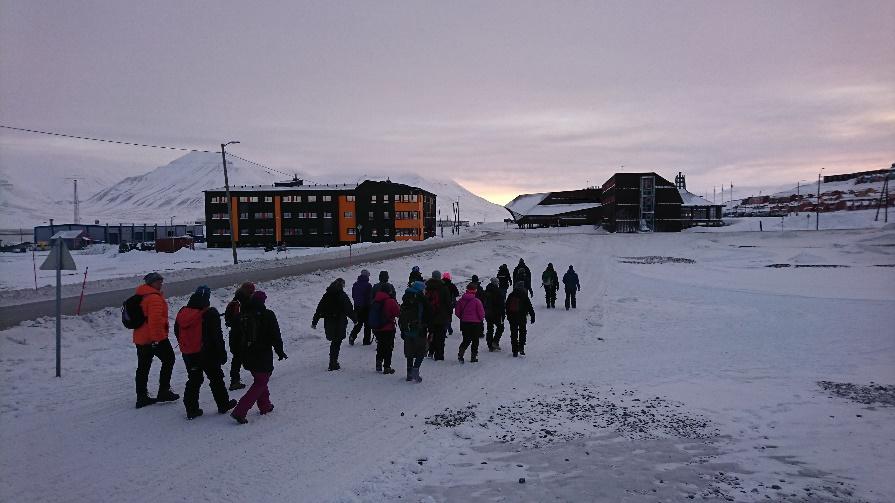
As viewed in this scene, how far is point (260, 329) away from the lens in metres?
8.12

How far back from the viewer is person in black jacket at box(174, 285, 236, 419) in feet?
26.5

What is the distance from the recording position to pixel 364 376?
11.0m

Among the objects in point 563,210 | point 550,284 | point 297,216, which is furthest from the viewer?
point 563,210

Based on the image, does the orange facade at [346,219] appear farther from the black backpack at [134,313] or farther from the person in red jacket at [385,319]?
the black backpack at [134,313]

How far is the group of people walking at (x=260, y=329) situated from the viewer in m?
8.12

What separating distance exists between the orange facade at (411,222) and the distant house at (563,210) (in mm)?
56093

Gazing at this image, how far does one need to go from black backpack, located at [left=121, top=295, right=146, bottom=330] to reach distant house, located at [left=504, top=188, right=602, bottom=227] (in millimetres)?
122190

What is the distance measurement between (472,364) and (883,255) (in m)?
59.3

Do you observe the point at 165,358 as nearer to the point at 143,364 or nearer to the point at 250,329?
the point at 143,364

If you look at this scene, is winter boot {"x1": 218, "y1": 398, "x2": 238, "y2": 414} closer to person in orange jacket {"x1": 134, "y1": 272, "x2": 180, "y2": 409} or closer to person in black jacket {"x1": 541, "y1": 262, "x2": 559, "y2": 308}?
person in orange jacket {"x1": 134, "y1": 272, "x2": 180, "y2": 409}

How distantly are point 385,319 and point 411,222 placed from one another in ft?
238

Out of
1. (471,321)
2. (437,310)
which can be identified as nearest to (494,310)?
(471,321)

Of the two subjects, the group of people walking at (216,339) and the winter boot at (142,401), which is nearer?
the group of people walking at (216,339)

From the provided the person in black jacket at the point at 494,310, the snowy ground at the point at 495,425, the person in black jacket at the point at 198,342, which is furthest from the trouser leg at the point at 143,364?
the person in black jacket at the point at 494,310
